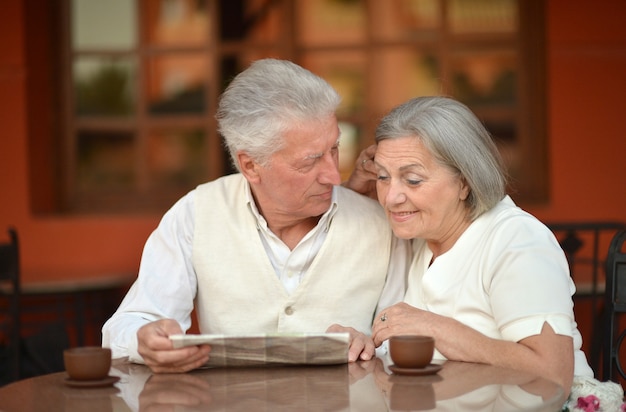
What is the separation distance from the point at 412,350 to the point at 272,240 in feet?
2.67

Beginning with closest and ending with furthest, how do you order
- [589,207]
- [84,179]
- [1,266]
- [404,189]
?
[404,189], [1,266], [589,207], [84,179]

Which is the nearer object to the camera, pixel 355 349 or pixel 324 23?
pixel 355 349

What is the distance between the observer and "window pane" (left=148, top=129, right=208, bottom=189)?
5.40m

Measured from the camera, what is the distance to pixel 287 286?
2.89 metres

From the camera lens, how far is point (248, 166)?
2.94 m

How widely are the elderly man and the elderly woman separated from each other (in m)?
0.16

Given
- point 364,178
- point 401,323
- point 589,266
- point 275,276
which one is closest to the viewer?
point 401,323

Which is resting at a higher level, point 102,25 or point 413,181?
point 102,25

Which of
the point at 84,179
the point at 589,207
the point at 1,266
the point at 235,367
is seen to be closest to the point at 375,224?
the point at 235,367

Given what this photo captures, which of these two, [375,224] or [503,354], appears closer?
[503,354]

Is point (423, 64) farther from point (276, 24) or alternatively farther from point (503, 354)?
point (503, 354)

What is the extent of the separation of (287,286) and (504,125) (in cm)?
262

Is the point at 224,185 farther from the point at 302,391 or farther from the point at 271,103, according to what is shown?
the point at 302,391

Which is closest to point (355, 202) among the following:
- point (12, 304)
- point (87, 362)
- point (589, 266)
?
point (87, 362)
